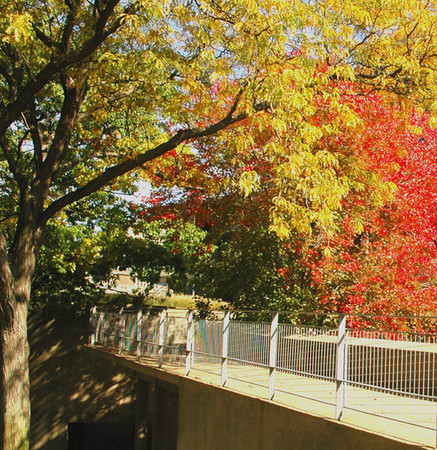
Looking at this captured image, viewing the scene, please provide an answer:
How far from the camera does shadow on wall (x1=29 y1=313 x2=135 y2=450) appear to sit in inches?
888

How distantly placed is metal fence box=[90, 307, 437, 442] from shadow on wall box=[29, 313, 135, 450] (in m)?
9.48

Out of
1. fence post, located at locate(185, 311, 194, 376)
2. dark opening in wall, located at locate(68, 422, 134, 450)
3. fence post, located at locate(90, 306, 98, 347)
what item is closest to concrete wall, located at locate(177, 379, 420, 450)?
fence post, located at locate(185, 311, 194, 376)

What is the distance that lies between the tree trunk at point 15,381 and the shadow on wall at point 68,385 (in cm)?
886

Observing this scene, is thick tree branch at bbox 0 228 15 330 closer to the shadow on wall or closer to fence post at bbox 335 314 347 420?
fence post at bbox 335 314 347 420

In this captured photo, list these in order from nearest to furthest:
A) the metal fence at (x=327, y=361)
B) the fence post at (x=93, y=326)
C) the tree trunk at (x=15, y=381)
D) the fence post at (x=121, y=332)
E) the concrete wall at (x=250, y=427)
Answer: the metal fence at (x=327, y=361)
the concrete wall at (x=250, y=427)
the tree trunk at (x=15, y=381)
the fence post at (x=121, y=332)
the fence post at (x=93, y=326)

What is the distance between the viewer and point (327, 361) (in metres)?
8.46

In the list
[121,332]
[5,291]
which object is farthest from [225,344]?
[121,332]

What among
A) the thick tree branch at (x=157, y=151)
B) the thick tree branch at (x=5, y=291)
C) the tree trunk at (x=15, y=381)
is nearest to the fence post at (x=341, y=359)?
the thick tree branch at (x=157, y=151)

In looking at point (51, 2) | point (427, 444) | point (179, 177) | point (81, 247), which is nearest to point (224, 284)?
point (179, 177)

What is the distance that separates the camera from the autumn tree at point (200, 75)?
11.5m

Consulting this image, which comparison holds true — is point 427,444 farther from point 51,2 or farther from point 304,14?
point 51,2

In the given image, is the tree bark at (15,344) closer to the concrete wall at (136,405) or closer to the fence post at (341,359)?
the concrete wall at (136,405)

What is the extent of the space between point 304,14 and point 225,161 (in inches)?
251

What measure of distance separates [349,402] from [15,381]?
799 cm
